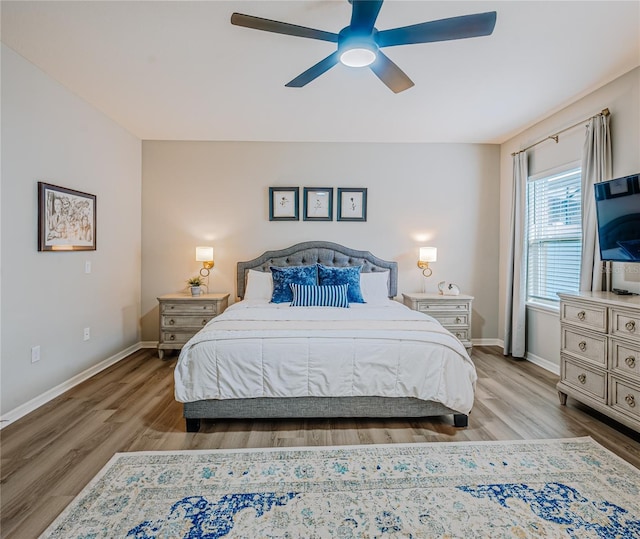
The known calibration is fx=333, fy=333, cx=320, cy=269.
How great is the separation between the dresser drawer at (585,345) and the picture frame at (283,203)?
332cm

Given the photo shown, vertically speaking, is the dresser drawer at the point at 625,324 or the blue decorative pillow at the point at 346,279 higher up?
the blue decorative pillow at the point at 346,279

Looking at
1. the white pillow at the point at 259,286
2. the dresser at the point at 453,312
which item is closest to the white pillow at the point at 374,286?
the dresser at the point at 453,312

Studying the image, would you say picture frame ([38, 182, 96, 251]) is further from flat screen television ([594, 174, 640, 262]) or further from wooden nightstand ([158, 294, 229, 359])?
flat screen television ([594, 174, 640, 262])

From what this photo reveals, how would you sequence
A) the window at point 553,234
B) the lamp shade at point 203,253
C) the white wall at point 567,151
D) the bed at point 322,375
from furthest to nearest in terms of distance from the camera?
the lamp shade at point 203,253, the window at point 553,234, the white wall at point 567,151, the bed at point 322,375

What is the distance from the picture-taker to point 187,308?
4.14 m

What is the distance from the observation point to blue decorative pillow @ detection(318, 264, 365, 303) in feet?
13.0

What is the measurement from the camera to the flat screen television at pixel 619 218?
2.51 m

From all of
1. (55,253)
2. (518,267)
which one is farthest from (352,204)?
(55,253)

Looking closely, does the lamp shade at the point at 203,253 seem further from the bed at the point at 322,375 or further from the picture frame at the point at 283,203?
the bed at the point at 322,375

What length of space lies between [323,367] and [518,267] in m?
3.07

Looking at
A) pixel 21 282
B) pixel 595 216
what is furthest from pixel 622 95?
pixel 21 282

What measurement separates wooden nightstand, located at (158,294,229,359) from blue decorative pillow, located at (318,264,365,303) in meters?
1.38

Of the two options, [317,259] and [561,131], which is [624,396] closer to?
[561,131]

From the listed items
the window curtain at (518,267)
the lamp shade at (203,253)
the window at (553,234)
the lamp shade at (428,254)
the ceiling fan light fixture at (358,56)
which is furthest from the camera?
the lamp shade at (428,254)
